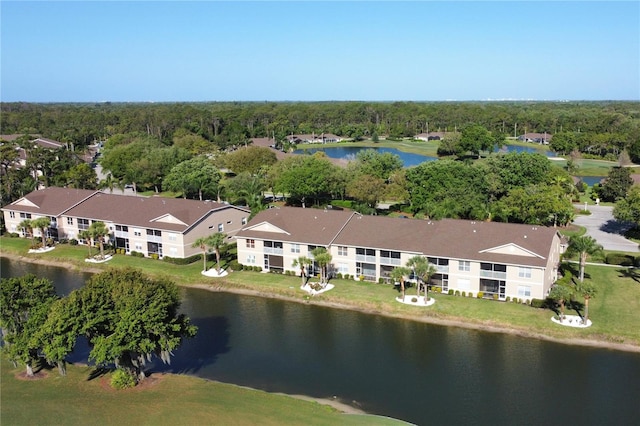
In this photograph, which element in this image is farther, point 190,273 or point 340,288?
point 190,273

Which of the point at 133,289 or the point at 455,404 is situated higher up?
the point at 133,289

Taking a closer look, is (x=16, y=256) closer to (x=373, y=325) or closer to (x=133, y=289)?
(x=133, y=289)

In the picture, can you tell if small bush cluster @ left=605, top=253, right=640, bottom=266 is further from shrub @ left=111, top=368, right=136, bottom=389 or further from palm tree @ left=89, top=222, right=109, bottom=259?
palm tree @ left=89, top=222, right=109, bottom=259

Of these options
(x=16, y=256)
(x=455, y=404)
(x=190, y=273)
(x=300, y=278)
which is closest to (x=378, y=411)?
(x=455, y=404)

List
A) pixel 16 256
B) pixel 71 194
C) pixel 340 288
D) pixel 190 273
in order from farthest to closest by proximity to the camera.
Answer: pixel 71 194, pixel 16 256, pixel 190 273, pixel 340 288

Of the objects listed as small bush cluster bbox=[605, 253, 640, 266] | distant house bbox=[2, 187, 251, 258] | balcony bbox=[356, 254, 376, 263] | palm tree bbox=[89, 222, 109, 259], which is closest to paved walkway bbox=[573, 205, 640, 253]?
small bush cluster bbox=[605, 253, 640, 266]

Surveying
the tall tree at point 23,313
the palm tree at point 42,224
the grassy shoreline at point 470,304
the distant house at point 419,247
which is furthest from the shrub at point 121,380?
the palm tree at point 42,224
